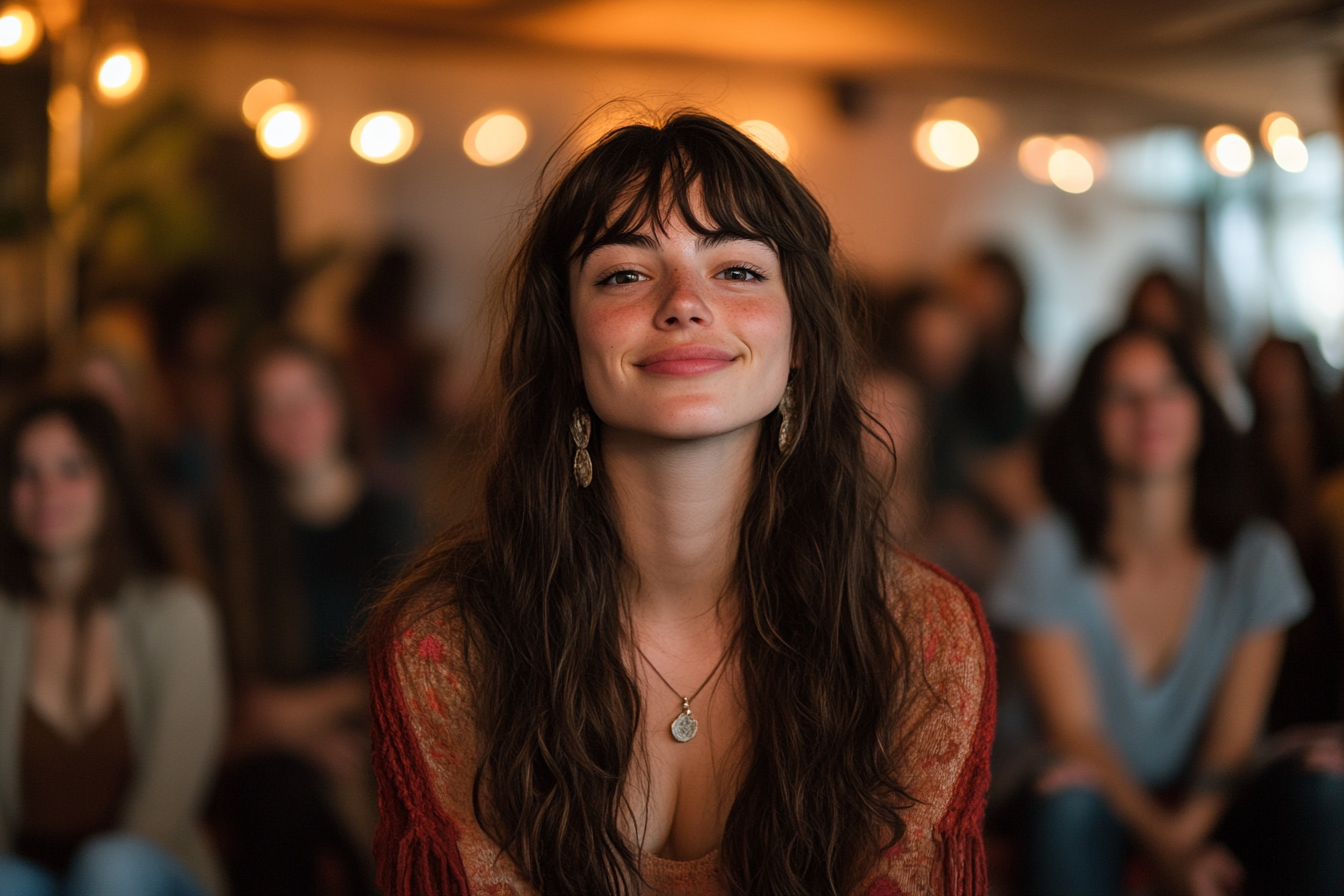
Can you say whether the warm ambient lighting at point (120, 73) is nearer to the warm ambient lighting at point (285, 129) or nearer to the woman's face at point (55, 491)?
the warm ambient lighting at point (285, 129)

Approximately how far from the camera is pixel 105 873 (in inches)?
70.2

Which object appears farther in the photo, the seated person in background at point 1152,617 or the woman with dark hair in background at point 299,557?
the woman with dark hair in background at point 299,557

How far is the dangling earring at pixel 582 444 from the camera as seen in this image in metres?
1.36

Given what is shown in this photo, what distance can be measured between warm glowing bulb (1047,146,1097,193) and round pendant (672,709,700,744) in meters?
4.24

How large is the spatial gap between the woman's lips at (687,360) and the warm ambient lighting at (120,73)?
3.13 m

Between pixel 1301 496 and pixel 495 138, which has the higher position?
pixel 495 138

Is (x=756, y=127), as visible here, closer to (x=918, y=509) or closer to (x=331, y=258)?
(x=331, y=258)

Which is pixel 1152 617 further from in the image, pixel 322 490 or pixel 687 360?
pixel 322 490

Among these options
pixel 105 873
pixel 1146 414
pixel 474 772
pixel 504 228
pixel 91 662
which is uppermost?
pixel 504 228

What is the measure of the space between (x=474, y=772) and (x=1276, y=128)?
12.6ft

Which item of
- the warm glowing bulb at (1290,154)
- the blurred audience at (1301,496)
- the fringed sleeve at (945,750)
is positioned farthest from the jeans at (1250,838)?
the warm glowing bulb at (1290,154)

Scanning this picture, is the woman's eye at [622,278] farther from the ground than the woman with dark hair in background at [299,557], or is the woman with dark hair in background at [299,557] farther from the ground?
the woman's eye at [622,278]

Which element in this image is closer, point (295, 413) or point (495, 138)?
point (295, 413)

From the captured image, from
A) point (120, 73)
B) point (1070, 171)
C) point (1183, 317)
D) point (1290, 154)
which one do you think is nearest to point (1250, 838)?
point (1183, 317)
